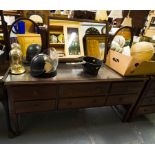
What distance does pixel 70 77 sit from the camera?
4.50 ft

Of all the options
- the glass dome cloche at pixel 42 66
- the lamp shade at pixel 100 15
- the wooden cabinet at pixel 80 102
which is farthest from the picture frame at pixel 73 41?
the lamp shade at pixel 100 15

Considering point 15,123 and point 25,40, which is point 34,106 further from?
point 25,40

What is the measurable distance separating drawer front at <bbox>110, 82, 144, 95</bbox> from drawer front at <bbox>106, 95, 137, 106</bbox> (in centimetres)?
5

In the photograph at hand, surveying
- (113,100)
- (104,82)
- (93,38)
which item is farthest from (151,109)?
(93,38)

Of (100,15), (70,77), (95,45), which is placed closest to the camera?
(70,77)

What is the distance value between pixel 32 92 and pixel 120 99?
2.81 feet

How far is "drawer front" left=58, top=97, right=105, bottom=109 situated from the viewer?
143 centimetres

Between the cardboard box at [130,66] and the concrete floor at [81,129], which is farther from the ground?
A: the cardboard box at [130,66]

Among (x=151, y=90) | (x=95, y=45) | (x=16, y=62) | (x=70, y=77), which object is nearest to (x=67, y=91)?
(x=70, y=77)

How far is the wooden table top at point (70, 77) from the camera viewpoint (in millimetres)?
1237

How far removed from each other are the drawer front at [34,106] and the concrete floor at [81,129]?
1.04ft

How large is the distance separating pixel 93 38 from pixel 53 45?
1.43ft

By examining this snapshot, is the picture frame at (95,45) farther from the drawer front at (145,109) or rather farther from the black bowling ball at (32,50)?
the drawer front at (145,109)

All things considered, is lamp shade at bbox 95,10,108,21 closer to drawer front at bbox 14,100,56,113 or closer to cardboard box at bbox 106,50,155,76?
cardboard box at bbox 106,50,155,76
